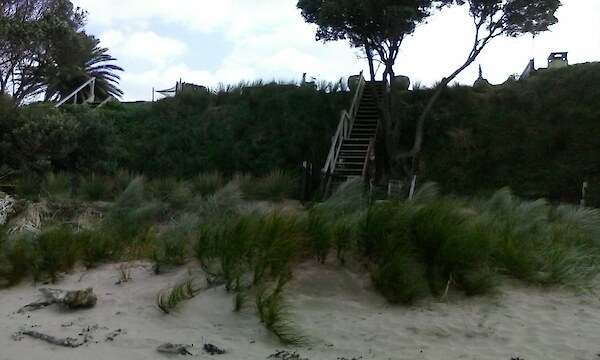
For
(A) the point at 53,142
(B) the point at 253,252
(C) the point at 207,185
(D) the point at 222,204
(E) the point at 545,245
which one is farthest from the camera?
(A) the point at 53,142

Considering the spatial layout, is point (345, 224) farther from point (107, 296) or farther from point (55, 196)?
point (55, 196)

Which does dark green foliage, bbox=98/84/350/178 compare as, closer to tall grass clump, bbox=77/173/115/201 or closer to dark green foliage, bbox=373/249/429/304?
tall grass clump, bbox=77/173/115/201

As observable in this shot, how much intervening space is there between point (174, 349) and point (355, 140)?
1506 centimetres

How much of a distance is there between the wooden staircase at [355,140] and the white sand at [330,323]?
8.68m

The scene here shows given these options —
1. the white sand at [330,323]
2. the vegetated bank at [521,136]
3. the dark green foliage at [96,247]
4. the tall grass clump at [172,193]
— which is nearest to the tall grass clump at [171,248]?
the white sand at [330,323]

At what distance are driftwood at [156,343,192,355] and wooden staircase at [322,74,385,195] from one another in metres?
10.4

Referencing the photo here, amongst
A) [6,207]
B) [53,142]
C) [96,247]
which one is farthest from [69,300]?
[53,142]

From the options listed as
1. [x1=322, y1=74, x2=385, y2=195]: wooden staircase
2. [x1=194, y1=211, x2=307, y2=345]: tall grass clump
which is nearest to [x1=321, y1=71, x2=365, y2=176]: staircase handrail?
[x1=322, y1=74, x2=385, y2=195]: wooden staircase

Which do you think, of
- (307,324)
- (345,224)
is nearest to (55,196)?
(345,224)

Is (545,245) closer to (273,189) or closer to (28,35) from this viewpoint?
(273,189)

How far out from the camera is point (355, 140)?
20.1m

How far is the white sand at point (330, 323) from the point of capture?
5652mm

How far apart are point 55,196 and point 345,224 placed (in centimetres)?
774

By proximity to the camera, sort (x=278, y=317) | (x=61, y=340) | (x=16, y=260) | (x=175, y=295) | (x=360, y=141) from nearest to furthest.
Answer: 1. (x=61, y=340)
2. (x=278, y=317)
3. (x=175, y=295)
4. (x=16, y=260)
5. (x=360, y=141)
